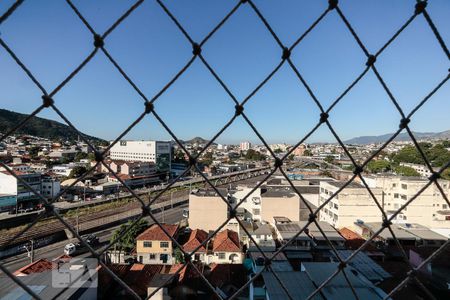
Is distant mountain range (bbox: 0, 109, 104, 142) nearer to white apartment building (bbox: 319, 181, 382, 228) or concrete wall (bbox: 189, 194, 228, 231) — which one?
concrete wall (bbox: 189, 194, 228, 231)

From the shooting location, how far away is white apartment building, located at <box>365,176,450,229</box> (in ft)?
25.0

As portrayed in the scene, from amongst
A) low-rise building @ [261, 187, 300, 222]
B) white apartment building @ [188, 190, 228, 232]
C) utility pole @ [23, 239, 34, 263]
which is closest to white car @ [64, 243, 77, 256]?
utility pole @ [23, 239, 34, 263]

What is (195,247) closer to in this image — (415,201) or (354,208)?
(354,208)

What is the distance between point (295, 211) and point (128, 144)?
15.1 m

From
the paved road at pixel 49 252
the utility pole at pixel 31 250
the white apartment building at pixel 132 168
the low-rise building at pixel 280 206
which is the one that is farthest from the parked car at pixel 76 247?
the white apartment building at pixel 132 168

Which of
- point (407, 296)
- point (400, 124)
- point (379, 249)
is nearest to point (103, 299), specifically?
point (407, 296)

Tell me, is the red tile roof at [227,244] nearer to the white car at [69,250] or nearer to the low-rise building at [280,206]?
the low-rise building at [280,206]

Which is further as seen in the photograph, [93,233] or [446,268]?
[93,233]

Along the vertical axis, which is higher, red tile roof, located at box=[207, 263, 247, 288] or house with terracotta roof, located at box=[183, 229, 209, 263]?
house with terracotta roof, located at box=[183, 229, 209, 263]

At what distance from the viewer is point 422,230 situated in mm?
6562

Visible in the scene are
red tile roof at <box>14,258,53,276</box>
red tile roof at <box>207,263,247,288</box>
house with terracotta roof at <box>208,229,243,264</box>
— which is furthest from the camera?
house with terracotta roof at <box>208,229,243,264</box>

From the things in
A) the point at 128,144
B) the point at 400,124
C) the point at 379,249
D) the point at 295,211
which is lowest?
the point at 379,249

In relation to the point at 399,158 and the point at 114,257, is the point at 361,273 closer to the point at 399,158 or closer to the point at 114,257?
the point at 114,257

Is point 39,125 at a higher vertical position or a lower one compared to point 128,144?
higher
